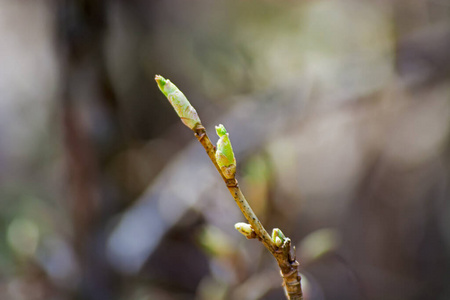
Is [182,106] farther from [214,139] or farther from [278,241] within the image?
[214,139]

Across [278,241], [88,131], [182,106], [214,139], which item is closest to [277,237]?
[278,241]

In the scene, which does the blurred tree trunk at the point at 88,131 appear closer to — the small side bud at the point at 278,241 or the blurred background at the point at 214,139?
A: the blurred background at the point at 214,139

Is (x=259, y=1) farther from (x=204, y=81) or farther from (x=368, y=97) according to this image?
(x=368, y=97)

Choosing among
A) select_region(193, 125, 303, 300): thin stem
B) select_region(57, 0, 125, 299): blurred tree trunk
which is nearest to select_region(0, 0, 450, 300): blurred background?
select_region(57, 0, 125, 299): blurred tree trunk

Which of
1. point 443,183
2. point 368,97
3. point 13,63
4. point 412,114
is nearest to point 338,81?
point 368,97

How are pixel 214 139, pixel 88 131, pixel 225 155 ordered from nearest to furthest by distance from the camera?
pixel 225 155
pixel 88 131
pixel 214 139

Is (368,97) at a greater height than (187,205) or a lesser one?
greater

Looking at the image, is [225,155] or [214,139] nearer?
[225,155]

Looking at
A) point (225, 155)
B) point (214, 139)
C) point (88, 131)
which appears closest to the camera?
point (225, 155)
